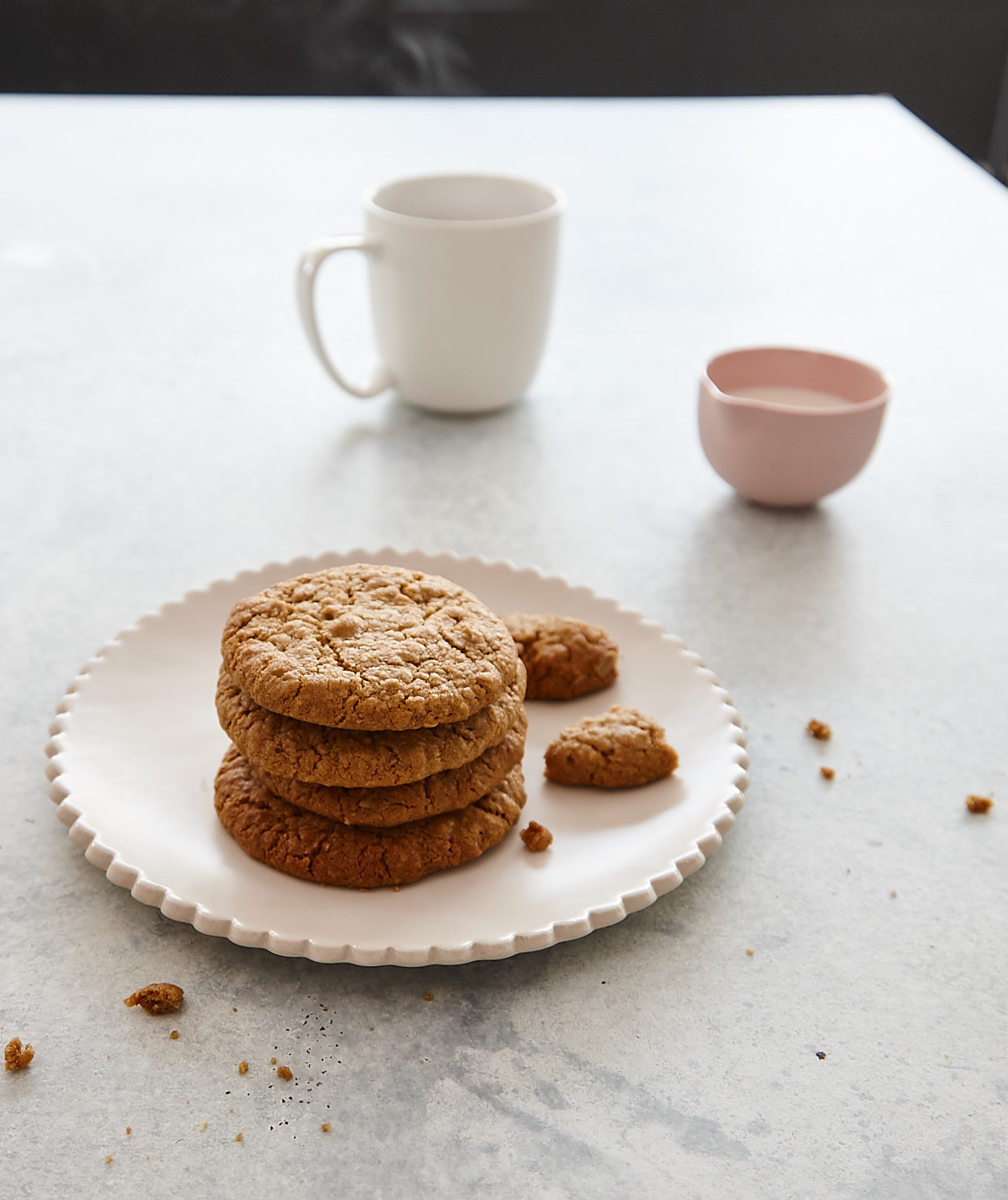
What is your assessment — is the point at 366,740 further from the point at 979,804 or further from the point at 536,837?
the point at 979,804

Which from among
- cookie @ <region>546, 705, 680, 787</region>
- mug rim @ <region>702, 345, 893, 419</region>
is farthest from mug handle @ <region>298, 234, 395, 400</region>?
cookie @ <region>546, 705, 680, 787</region>

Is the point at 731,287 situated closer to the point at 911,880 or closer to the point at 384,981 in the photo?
the point at 911,880

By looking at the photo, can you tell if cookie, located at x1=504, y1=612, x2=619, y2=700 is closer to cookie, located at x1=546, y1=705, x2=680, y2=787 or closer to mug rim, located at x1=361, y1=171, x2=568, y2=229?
cookie, located at x1=546, y1=705, x2=680, y2=787

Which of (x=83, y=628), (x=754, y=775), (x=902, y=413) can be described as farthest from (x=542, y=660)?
(x=902, y=413)

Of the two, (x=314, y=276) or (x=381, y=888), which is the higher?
(x=314, y=276)

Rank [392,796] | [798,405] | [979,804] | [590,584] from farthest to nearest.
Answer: [798,405] → [590,584] → [979,804] → [392,796]

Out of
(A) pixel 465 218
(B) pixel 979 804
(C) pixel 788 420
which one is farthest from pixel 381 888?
(A) pixel 465 218
